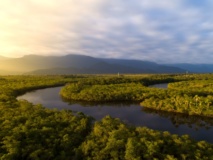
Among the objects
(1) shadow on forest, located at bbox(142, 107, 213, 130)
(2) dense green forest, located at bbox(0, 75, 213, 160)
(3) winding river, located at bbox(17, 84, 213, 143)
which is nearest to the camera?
(2) dense green forest, located at bbox(0, 75, 213, 160)

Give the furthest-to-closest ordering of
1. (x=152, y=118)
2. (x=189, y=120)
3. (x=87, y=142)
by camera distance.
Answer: (x=152, y=118), (x=189, y=120), (x=87, y=142)

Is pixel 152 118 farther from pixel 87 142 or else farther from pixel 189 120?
pixel 87 142

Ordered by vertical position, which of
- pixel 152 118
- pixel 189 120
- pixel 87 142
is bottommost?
pixel 189 120

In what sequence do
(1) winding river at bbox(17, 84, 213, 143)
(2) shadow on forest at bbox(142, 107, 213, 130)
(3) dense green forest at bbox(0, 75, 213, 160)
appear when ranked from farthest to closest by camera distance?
(2) shadow on forest at bbox(142, 107, 213, 130) → (1) winding river at bbox(17, 84, 213, 143) → (3) dense green forest at bbox(0, 75, 213, 160)

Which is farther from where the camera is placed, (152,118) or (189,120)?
(152,118)

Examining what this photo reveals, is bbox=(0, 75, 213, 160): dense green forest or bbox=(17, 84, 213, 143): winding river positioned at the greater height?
bbox=(0, 75, 213, 160): dense green forest

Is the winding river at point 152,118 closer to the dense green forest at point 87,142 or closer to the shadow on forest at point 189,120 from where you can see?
the shadow on forest at point 189,120

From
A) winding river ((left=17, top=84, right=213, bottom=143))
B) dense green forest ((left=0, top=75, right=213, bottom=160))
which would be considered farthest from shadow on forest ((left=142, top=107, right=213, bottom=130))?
dense green forest ((left=0, top=75, right=213, bottom=160))

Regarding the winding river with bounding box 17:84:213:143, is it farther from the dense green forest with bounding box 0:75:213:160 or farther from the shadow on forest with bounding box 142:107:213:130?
the dense green forest with bounding box 0:75:213:160

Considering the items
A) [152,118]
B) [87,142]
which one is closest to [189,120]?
[152,118]

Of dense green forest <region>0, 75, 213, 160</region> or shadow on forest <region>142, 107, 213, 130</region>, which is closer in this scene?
dense green forest <region>0, 75, 213, 160</region>

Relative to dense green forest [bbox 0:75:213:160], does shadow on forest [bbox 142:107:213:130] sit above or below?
below
